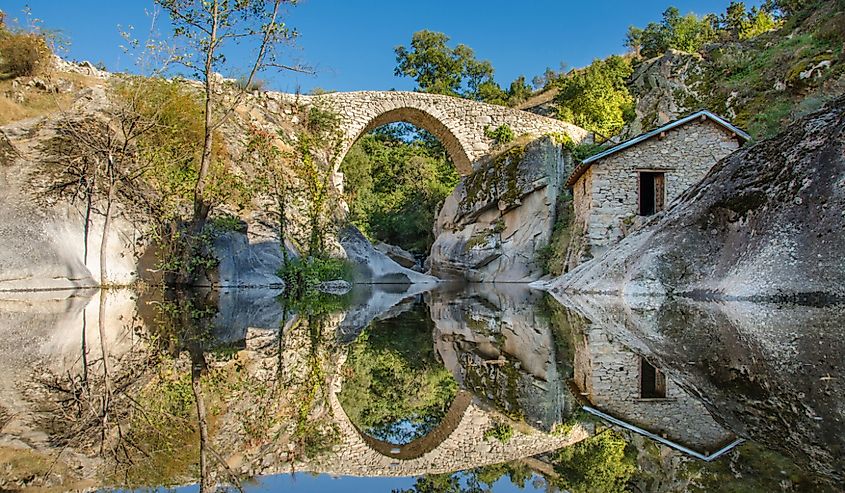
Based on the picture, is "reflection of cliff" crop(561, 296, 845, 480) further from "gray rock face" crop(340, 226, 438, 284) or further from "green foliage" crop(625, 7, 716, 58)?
"green foliage" crop(625, 7, 716, 58)

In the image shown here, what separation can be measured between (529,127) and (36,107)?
17761 mm

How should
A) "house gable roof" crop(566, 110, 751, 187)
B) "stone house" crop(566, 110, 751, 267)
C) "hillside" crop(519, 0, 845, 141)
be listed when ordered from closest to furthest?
"hillside" crop(519, 0, 845, 141) → "house gable roof" crop(566, 110, 751, 187) → "stone house" crop(566, 110, 751, 267)

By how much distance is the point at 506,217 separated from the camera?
24.2 meters

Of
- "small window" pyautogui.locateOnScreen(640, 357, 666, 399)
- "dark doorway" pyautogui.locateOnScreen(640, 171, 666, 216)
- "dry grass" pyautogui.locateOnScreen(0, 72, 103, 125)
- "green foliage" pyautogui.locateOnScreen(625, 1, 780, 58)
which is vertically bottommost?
"small window" pyautogui.locateOnScreen(640, 357, 666, 399)

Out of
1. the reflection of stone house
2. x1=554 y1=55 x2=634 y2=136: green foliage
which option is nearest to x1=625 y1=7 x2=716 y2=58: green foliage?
x1=554 y1=55 x2=634 y2=136: green foliage

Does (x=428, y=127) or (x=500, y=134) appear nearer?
(x=500, y=134)

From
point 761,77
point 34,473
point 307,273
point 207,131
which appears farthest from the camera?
point 761,77

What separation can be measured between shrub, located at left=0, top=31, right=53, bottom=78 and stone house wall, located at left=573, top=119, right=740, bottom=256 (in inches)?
610

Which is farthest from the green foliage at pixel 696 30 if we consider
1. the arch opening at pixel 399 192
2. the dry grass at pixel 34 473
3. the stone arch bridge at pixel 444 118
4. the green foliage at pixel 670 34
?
the dry grass at pixel 34 473

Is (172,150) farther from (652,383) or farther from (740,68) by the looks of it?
(740,68)

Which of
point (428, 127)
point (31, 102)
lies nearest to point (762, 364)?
point (31, 102)

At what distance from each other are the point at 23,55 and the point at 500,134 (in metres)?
17.0

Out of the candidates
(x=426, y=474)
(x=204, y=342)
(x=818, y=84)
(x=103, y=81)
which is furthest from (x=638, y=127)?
(x=426, y=474)

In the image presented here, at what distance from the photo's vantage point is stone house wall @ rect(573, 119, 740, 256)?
16375 millimetres
